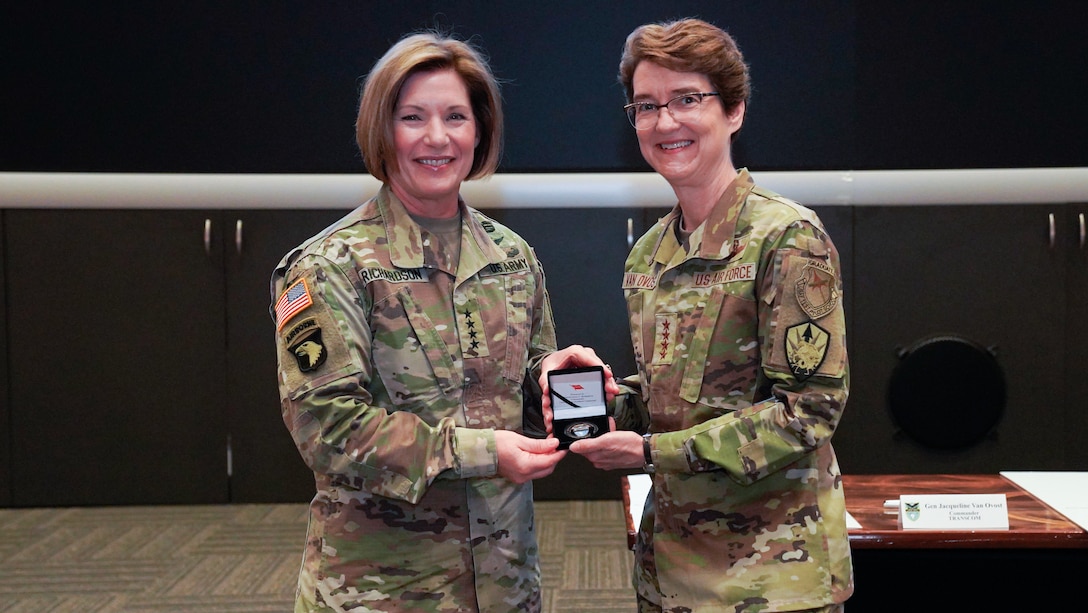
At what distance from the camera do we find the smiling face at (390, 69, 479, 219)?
5.52 ft

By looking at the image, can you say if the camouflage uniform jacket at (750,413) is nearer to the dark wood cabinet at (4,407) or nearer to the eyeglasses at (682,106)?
the eyeglasses at (682,106)

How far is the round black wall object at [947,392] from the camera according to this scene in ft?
14.2

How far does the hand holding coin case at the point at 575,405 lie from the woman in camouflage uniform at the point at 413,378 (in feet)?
0.13

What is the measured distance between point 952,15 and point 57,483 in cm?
461

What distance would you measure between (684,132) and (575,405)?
19.8 inches

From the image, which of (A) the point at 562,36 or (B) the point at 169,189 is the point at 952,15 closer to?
(A) the point at 562,36

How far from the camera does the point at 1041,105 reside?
14.2 feet

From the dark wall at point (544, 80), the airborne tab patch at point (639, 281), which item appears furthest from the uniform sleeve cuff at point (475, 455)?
the dark wall at point (544, 80)

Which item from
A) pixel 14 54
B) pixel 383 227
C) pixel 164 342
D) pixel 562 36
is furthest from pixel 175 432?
pixel 383 227

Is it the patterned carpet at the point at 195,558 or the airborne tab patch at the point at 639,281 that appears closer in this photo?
the airborne tab patch at the point at 639,281

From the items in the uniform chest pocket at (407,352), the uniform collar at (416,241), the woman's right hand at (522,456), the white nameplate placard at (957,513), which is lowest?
the white nameplate placard at (957,513)

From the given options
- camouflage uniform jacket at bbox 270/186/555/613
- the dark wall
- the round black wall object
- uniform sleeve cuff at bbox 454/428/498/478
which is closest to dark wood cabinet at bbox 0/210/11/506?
the dark wall

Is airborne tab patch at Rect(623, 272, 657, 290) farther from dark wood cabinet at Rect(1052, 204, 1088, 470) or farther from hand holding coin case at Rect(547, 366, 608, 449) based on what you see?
dark wood cabinet at Rect(1052, 204, 1088, 470)

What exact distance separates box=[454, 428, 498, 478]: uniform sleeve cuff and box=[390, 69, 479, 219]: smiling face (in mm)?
440
